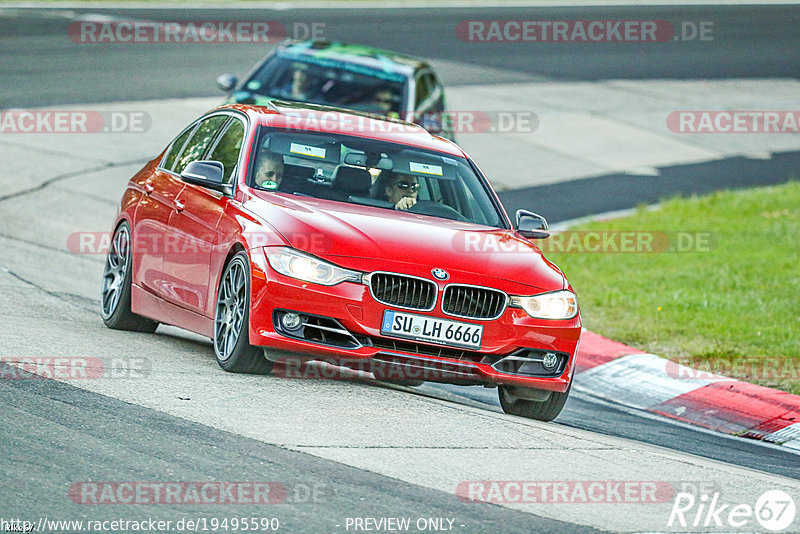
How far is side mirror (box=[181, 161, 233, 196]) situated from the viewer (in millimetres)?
8828

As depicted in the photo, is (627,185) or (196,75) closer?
(627,185)

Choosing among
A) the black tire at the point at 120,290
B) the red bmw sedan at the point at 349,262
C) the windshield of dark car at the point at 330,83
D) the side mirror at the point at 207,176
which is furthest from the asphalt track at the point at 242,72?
the windshield of dark car at the point at 330,83

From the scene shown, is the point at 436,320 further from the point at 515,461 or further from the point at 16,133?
the point at 16,133

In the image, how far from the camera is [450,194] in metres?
9.41

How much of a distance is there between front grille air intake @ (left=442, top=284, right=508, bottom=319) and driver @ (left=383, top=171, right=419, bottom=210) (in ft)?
3.98

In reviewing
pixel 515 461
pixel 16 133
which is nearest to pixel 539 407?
pixel 515 461

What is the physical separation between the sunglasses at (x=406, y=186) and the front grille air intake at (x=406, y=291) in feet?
4.52

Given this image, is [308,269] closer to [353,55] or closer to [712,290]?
[712,290]

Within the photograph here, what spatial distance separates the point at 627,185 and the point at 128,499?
15.7 metres

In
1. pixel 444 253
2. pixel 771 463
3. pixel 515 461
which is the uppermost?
pixel 444 253

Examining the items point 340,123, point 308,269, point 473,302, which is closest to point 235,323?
point 308,269

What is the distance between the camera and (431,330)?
7895 millimetres

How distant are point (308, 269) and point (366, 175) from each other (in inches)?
56.4

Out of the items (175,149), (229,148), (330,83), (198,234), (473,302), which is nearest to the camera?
(473,302)
